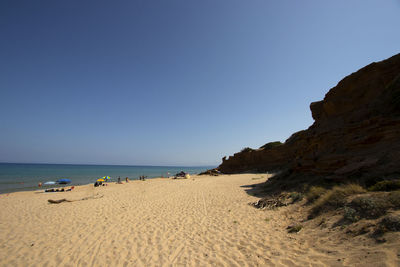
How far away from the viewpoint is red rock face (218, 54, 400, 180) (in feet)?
27.4

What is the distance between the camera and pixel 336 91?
49.3 ft

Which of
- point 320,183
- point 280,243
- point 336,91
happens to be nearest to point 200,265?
point 280,243

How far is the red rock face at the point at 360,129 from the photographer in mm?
8359

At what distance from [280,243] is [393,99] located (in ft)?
39.5

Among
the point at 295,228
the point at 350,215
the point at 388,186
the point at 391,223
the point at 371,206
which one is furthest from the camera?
the point at 388,186

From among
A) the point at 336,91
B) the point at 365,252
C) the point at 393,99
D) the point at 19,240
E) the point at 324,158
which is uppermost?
the point at 336,91

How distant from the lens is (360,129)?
10.5 m

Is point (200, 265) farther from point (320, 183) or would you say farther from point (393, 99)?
point (393, 99)

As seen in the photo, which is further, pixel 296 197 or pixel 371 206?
pixel 296 197

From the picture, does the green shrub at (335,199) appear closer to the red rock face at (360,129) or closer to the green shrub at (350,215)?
the green shrub at (350,215)

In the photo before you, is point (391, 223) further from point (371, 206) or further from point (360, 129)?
point (360, 129)

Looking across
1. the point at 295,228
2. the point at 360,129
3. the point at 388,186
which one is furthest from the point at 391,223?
the point at 360,129

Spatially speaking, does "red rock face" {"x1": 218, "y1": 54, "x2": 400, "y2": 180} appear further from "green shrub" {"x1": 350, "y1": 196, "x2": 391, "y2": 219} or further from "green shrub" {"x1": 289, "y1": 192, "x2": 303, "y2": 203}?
"green shrub" {"x1": 350, "y1": 196, "x2": 391, "y2": 219}

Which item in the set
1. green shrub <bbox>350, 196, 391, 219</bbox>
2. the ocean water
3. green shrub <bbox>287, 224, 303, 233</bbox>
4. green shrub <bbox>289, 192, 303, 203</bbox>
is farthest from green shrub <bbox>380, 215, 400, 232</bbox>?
the ocean water
